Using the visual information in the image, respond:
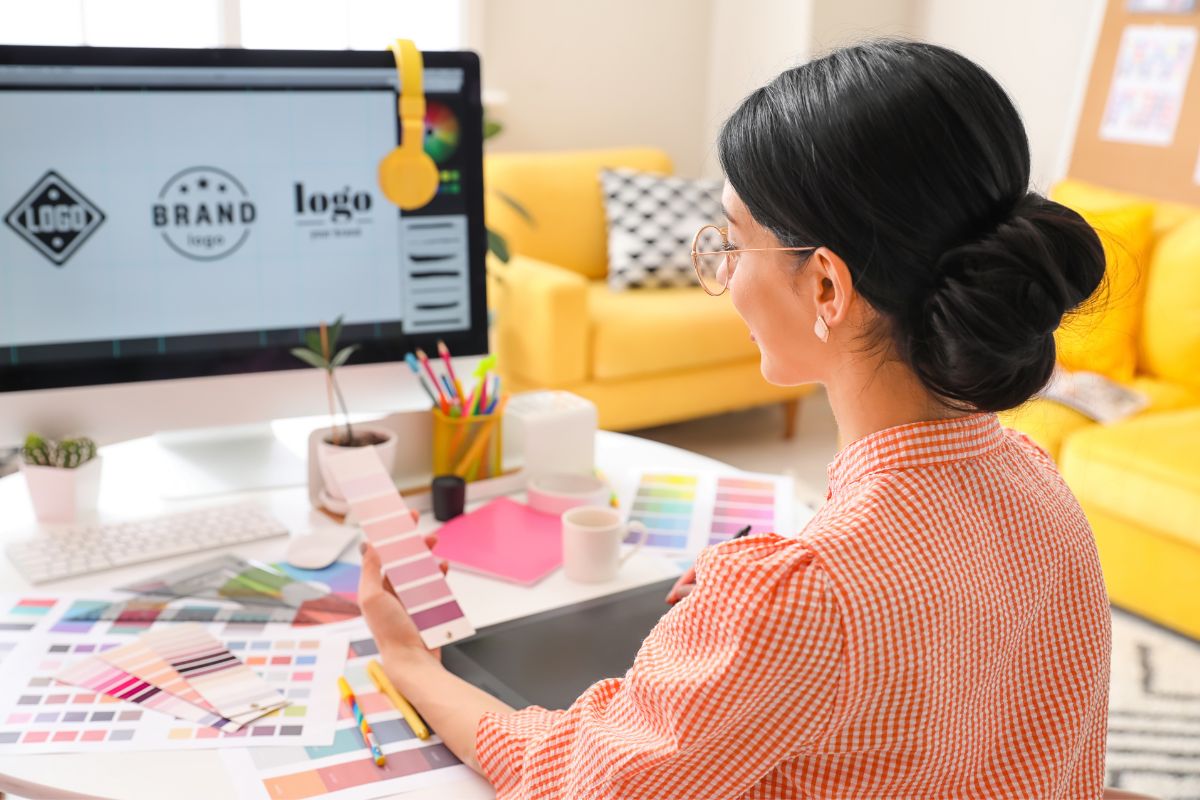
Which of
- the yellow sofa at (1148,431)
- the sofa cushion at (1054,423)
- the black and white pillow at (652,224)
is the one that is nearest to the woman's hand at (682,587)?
the yellow sofa at (1148,431)

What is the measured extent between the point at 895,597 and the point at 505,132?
12.2 feet

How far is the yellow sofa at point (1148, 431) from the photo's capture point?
2424mm

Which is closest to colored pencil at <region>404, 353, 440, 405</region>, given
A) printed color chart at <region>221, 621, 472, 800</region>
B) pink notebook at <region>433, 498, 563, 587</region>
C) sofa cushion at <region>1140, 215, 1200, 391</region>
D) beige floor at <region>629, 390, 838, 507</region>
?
pink notebook at <region>433, 498, 563, 587</region>

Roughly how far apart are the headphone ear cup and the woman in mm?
661

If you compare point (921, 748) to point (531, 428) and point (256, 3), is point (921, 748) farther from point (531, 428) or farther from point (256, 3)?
point (256, 3)

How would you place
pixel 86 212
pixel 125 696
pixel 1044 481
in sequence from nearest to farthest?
1. pixel 1044 481
2. pixel 125 696
3. pixel 86 212

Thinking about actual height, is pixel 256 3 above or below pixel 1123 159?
above

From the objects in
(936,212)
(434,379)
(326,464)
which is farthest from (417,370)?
(936,212)

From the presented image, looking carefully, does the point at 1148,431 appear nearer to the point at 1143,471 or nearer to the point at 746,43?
the point at 1143,471

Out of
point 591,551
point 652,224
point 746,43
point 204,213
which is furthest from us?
point 746,43

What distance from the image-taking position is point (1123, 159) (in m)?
3.53

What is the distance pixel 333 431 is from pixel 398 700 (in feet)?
1.58

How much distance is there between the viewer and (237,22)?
11.5ft

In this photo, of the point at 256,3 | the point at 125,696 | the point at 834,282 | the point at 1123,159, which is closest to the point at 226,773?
the point at 125,696
